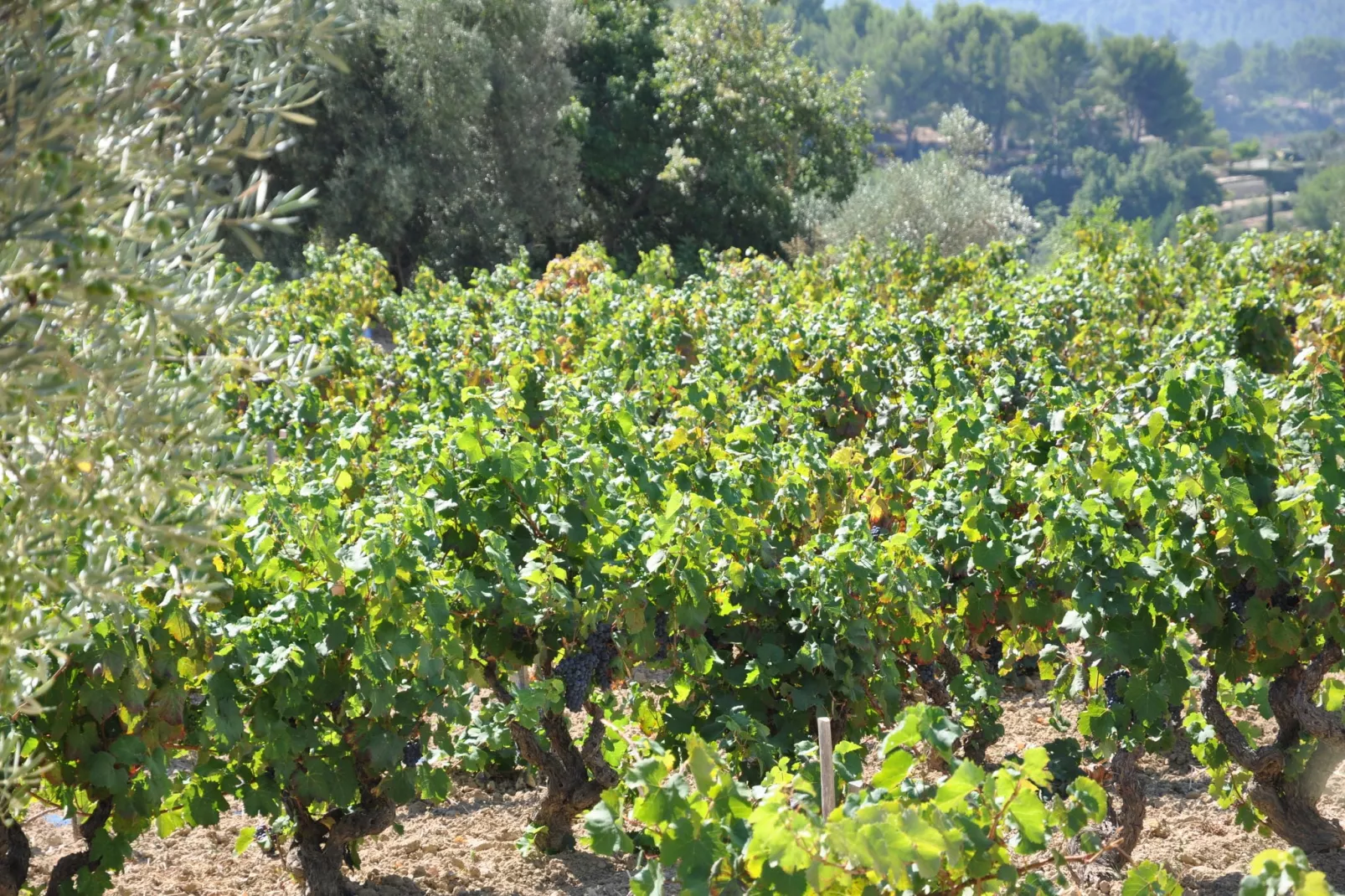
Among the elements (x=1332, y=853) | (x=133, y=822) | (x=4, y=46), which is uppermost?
(x=4, y=46)

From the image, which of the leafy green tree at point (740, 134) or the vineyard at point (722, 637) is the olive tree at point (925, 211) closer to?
the leafy green tree at point (740, 134)

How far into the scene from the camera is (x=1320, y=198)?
321ft

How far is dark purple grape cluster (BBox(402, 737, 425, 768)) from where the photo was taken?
3.80 m

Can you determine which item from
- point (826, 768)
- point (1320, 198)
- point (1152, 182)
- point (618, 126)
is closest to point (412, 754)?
point (826, 768)

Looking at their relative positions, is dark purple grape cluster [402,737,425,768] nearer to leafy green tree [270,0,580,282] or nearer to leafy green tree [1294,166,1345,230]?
leafy green tree [270,0,580,282]

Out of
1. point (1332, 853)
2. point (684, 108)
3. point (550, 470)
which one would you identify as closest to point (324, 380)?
point (550, 470)

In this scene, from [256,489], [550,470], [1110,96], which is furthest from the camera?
[1110,96]

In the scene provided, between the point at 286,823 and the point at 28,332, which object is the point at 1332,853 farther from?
the point at 28,332

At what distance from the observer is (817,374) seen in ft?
24.4

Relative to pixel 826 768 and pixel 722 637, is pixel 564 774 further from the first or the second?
pixel 826 768

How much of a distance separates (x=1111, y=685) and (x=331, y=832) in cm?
229

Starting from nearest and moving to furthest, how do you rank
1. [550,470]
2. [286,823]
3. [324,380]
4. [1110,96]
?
[286,823], [550,470], [324,380], [1110,96]

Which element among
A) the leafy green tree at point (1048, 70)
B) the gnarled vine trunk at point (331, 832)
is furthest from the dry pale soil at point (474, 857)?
the leafy green tree at point (1048, 70)

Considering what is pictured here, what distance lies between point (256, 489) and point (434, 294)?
9.42 m
